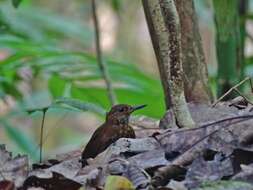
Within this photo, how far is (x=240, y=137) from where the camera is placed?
2.50 metres

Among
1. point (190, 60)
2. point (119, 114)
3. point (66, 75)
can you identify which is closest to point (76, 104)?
point (119, 114)

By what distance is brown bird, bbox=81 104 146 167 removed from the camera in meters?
2.80

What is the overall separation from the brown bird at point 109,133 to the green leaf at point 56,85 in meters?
1.19

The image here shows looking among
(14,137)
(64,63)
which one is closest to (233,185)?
A: (64,63)

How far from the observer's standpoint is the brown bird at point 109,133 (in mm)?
2799

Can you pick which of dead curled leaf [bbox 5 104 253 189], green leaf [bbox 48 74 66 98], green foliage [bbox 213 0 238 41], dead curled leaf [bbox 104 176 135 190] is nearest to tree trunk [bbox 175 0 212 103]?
green foliage [bbox 213 0 238 41]

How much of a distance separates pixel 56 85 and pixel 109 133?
4.54ft

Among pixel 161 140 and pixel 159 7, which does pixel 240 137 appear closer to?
pixel 161 140

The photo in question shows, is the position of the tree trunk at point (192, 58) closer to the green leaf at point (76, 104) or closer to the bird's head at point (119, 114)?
the bird's head at point (119, 114)

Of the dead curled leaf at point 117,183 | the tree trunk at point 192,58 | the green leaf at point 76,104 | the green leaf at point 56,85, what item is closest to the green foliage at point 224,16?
the tree trunk at point 192,58

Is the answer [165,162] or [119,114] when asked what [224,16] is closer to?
[119,114]

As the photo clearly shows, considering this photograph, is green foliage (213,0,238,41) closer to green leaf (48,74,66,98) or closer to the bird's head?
the bird's head

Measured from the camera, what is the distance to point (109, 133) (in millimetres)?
2871

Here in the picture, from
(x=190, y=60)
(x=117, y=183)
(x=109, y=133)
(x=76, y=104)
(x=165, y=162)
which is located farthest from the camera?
(x=190, y=60)
